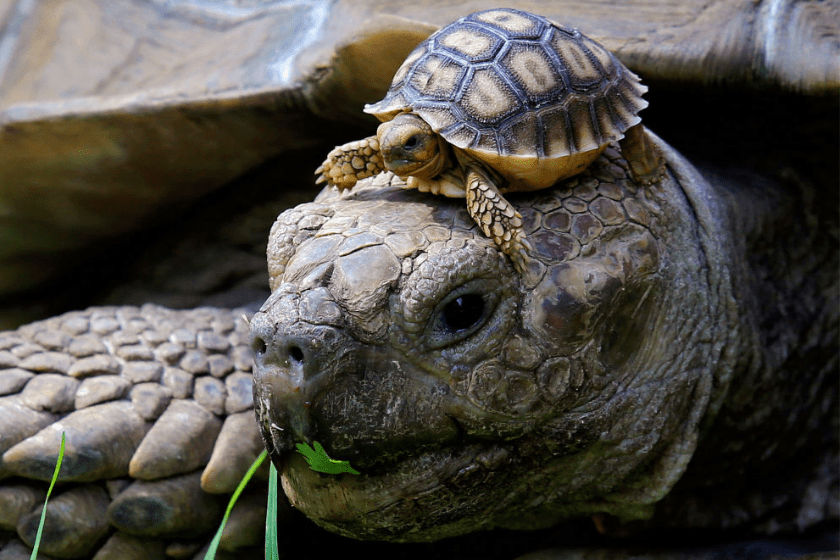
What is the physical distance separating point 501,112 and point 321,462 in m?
0.60

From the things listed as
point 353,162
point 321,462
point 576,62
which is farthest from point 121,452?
point 576,62

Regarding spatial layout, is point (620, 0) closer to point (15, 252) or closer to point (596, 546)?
point (596, 546)

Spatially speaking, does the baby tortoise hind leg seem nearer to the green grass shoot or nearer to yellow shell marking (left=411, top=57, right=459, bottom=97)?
yellow shell marking (left=411, top=57, right=459, bottom=97)

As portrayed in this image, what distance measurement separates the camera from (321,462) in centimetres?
116

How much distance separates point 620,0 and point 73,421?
1.58 metres

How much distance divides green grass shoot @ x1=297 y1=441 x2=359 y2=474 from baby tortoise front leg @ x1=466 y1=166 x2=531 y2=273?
16.3 inches

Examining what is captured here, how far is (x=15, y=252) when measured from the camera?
8.75 ft

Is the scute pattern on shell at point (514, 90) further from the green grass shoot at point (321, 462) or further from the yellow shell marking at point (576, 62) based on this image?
the green grass shoot at point (321, 462)

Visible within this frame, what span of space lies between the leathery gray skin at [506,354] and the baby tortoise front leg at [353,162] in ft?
0.17

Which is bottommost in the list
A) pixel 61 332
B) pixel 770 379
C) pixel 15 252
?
pixel 15 252

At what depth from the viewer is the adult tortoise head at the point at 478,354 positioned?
3.69 ft

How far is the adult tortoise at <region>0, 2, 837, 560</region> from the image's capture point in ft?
4.49

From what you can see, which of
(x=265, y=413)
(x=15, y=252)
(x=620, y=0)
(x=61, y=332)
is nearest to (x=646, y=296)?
(x=265, y=413)

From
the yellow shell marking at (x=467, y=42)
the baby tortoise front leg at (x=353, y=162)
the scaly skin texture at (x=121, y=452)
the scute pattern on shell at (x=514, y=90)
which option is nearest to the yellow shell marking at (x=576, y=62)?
the scute pattern on shell at (x=514, y=90)
